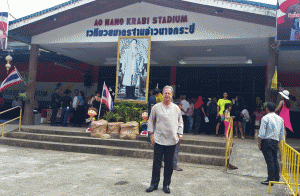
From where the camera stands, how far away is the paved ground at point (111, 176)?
4402mm

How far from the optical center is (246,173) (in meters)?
5.83

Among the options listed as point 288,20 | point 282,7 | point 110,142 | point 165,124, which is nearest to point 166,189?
point 165,124

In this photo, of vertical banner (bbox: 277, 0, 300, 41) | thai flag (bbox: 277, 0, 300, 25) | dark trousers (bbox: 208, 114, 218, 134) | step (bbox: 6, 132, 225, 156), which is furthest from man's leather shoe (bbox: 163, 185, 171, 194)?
dark trousers (bbox: 208, 114, 218, 134)

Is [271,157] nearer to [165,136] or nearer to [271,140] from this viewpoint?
[271,140]

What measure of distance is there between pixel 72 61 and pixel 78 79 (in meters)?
1.37

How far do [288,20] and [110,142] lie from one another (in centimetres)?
657

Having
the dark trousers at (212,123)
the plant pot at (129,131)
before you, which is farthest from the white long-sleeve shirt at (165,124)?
the dark trousers at (212,123)

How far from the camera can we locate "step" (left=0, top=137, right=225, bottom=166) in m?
6.78

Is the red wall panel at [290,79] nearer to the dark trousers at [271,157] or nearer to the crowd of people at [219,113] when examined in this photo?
the crowd of people at [219,113]

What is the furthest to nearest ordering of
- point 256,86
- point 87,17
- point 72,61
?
point 72,61, point 256,86, point 87,17

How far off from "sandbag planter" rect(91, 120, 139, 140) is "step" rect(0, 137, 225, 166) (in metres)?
0.63

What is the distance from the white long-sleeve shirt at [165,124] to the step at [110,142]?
3.12 meters

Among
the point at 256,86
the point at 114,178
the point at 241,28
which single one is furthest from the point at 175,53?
the point at 114,178

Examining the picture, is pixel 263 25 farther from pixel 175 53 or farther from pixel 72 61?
pixel 72 61
